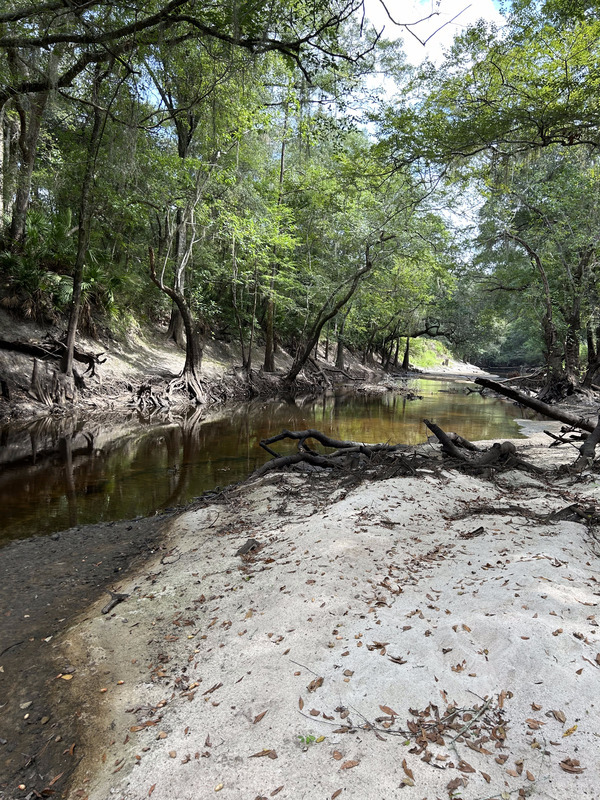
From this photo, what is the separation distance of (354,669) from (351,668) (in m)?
0.02

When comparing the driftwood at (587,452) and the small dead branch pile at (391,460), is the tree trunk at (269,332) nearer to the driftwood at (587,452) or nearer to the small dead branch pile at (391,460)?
the small dead branch pile at (391,460)

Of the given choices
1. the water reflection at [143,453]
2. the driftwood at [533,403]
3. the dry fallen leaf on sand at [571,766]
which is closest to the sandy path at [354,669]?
the dry fallen leaf on sand at [571,766]

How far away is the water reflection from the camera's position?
22.5ft

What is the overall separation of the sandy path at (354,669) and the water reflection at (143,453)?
8.93 feet

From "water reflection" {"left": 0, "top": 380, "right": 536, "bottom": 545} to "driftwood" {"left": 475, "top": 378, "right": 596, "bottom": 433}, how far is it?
4.98 metres

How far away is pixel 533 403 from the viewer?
20.5ft

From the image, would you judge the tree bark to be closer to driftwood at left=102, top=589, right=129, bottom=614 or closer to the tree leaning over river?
the tree leaning over river

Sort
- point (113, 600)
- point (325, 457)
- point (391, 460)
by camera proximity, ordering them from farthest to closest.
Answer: point (325, 457)
point (391, 460)
point (113, 600)

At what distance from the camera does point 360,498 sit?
560 cm

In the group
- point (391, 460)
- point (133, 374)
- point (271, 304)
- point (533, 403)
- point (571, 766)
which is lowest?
point (391, 460)

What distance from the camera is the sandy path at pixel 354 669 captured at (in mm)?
1966

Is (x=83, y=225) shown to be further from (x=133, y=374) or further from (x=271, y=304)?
(x=271, y=304)

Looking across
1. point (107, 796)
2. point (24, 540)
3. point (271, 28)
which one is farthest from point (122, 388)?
point (107, 796)

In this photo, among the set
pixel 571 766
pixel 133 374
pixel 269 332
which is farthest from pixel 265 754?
pixel 269 332
